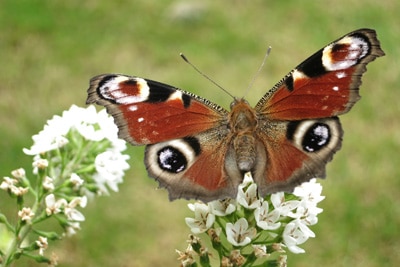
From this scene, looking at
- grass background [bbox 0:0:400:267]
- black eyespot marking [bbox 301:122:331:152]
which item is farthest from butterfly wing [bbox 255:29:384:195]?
grass background [bbox 0:0:400:267]

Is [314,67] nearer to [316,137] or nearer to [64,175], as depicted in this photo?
[316,137]

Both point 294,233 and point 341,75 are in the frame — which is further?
point 341,75

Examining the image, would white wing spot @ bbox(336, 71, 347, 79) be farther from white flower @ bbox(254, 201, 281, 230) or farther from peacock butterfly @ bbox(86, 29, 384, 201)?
white flower @ bbox(254, 201, 281, 230)

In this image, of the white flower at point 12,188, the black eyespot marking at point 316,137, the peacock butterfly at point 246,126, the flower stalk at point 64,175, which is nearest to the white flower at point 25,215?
the flower stalk at point 64,175

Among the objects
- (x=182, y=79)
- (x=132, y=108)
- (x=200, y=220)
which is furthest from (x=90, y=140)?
(x=182, y=79)

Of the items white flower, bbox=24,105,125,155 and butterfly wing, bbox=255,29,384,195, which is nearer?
butterfly wing, bbox=255,29,384,195
